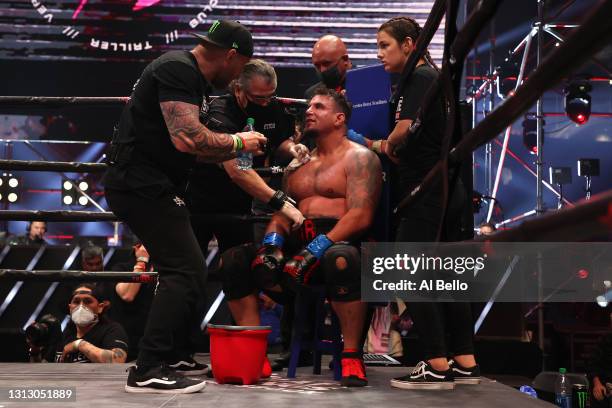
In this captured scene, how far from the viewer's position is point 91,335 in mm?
3988

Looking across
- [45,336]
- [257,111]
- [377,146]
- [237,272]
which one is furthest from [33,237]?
[377,146]

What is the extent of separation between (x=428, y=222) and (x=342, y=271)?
0.40 metres

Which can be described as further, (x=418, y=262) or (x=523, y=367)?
(x=523, y=367)

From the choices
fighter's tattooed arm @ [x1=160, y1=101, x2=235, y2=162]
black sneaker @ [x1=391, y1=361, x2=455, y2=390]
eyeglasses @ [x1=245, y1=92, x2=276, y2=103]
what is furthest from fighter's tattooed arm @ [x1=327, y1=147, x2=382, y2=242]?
fighter's tattooed arm @ [x1=160, y1=101, x2=235, y2=162]

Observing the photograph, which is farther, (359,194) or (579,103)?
(579,103)

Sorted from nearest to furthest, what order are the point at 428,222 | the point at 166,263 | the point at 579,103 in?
Answer: the point at 166,263 < the point at 428,222 < the point at 579,103

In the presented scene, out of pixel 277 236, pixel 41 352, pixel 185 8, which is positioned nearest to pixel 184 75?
pixel 277 236

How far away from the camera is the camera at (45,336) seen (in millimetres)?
4258

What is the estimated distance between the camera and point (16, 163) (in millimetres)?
3523

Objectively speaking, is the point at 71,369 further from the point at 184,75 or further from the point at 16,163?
the point at 184,75

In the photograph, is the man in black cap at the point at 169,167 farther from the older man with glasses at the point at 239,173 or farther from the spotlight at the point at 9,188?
the spotlight at the point at 9,188

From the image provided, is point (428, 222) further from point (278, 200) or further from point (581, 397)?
point (581, 397)

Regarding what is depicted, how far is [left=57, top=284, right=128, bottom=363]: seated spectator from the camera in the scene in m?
3.86

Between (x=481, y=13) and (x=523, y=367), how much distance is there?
13.4 feet
